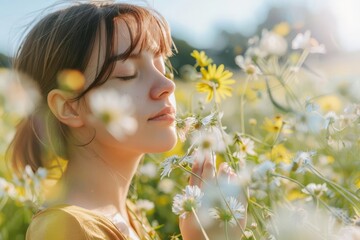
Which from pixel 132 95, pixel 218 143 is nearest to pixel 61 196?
pixel 132 95

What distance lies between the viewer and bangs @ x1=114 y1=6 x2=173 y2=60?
100 cm

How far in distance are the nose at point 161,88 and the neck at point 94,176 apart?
121 mm

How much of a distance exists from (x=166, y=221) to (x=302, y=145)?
690 millimetres

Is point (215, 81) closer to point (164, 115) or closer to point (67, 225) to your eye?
point (164, 115)

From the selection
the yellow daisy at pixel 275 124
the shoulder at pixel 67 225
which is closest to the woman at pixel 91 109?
the shoulder at pixel 67 225

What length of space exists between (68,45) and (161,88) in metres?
0.17

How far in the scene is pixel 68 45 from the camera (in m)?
1.03

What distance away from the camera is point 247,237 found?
2.32 ft

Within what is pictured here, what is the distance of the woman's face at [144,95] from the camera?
3.11 ft

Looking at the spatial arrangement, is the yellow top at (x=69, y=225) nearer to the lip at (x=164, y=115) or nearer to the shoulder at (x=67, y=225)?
the shoulder at (x=67, y=225)

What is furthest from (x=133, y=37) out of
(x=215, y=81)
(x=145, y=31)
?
(x=215, y=81)

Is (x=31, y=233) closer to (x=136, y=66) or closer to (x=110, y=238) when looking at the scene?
(x=110, y=238)

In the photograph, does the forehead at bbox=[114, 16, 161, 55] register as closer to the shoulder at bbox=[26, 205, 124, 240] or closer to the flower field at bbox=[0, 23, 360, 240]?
Result: the flower field at bbox=[0, 23, 360, 240]

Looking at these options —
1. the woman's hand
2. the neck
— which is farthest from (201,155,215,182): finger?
the neck
